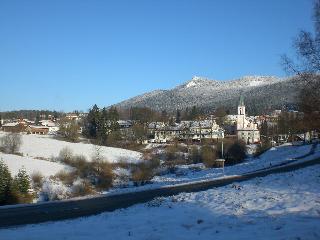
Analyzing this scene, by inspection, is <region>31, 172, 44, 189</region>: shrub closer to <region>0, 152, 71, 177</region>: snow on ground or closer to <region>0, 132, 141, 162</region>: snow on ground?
<region>0, 152, 71, 177</region>: snow on ground

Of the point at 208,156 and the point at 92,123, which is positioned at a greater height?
the point at 92,123

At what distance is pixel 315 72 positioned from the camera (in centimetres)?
2064

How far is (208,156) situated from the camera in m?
69.8

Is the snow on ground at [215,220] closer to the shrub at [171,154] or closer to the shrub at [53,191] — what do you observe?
the shrub at [53,191]

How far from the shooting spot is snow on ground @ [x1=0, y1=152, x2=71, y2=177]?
50.8 metres

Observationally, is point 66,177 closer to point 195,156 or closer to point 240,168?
point 240,168

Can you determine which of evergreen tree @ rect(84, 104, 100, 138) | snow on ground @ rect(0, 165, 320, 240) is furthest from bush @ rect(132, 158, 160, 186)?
evergreen tree @ rect(84, 104, 100, 138)

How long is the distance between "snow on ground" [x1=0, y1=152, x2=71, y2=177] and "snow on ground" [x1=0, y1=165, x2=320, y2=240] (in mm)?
34809

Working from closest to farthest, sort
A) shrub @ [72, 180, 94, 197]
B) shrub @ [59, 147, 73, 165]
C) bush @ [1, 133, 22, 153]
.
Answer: shrub @ [72, 180, 94, 197], shrub @ [59, 147, 73, 165], bush @ [1, 133, 22, 153]

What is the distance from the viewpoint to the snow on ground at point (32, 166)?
50.8 m

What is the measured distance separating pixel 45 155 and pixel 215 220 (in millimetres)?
57079

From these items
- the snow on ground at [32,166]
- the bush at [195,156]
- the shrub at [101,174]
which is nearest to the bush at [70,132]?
the bush at [195,156]

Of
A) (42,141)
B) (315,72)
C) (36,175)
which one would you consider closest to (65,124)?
(42,141)

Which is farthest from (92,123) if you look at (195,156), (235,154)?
(235,154)
